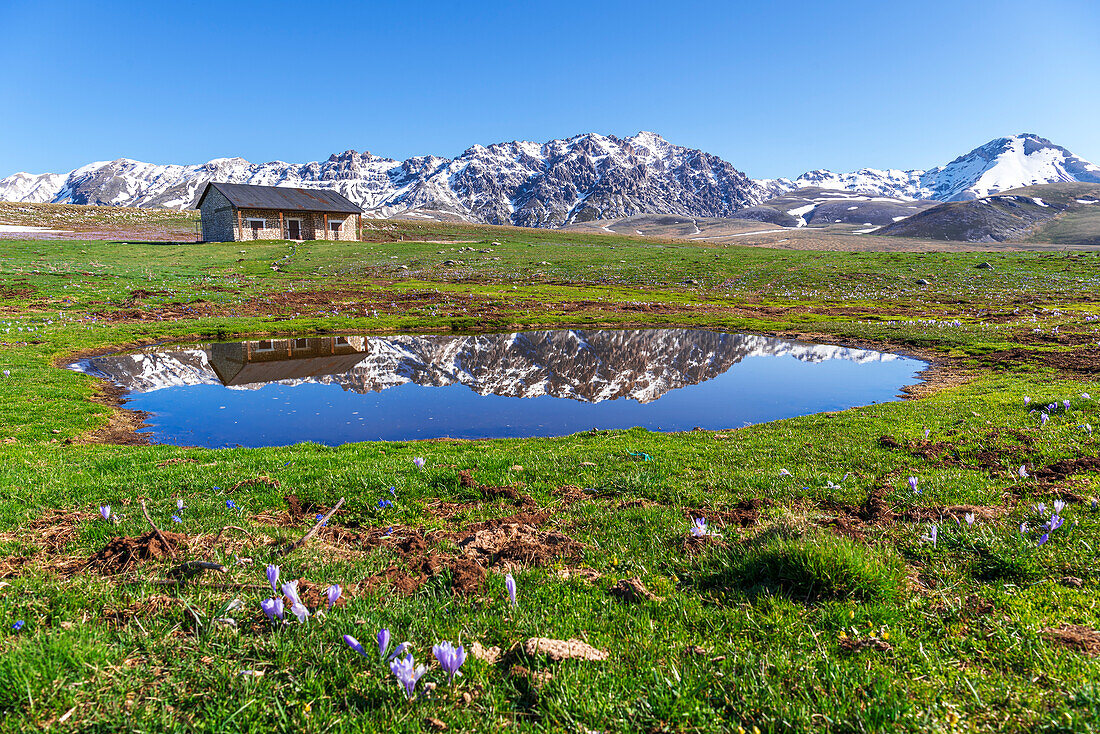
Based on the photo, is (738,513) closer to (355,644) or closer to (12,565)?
(355,644)

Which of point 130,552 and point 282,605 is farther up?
point 282,605

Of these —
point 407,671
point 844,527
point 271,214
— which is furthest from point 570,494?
point 271,214

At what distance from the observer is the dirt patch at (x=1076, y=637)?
415 cm

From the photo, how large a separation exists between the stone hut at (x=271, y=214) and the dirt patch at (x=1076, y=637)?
10183 centimetres

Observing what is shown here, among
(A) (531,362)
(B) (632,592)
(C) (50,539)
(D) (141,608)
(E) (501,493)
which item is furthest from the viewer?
(A) (531,362)

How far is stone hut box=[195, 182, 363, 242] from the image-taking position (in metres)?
88.2

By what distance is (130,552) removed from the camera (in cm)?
584

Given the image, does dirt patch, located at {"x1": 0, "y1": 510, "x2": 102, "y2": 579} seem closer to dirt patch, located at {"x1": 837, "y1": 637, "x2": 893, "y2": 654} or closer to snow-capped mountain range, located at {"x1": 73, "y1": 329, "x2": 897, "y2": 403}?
dirt patch, located at {"x1": 837, "y1": 637, "x2": 893, "y2": 654}

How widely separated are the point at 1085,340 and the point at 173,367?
147ft

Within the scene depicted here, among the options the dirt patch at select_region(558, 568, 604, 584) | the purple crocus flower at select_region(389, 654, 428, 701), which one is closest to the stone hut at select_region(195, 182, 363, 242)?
the dirt patch at select_region(558, 568, 604, 584)

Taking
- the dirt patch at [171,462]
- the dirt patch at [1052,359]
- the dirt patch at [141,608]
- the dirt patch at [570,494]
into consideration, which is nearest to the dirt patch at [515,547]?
the dirt patch at [570,494]

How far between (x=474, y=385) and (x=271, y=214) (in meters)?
86.2

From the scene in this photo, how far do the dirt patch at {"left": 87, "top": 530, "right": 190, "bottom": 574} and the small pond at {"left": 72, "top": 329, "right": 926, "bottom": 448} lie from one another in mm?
9525

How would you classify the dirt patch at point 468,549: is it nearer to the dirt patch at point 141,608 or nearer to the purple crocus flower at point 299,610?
the purple crocus flower at point 299,610
